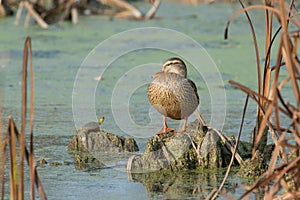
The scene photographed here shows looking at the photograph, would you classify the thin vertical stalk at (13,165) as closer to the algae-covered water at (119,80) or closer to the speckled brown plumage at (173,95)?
the algae-covered water at (119,80)

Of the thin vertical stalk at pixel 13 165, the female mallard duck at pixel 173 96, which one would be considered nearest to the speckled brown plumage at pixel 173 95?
the female mallard duck at pixel 173 96

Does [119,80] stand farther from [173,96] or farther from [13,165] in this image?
[13,165]

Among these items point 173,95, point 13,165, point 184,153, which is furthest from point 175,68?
point 13,165

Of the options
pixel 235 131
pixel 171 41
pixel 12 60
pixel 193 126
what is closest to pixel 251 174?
pixel 193 126

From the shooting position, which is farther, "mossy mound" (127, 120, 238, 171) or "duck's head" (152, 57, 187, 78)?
"duck's head" (152, 57, 187, 78)

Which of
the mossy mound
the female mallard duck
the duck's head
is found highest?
the duck's head

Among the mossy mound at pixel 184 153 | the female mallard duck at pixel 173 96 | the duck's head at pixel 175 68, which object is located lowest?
the mossy mound at pixel 184 153

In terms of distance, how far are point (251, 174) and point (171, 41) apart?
477cm

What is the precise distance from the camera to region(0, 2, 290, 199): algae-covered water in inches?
153

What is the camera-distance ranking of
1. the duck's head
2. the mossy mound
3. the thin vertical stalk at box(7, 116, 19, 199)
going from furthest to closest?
1. the duck's head
2. the mossy mound
3. the thin vertical stalk at box(7, 116, 19, 199)

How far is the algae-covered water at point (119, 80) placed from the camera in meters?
3.90

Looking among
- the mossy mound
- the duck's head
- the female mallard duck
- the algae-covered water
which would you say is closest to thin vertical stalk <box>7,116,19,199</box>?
the algae-covered water

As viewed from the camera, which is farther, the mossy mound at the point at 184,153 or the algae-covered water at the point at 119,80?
the mossy mound at the point at 184,153

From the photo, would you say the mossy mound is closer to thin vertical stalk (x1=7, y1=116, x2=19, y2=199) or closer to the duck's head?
the duck's head
